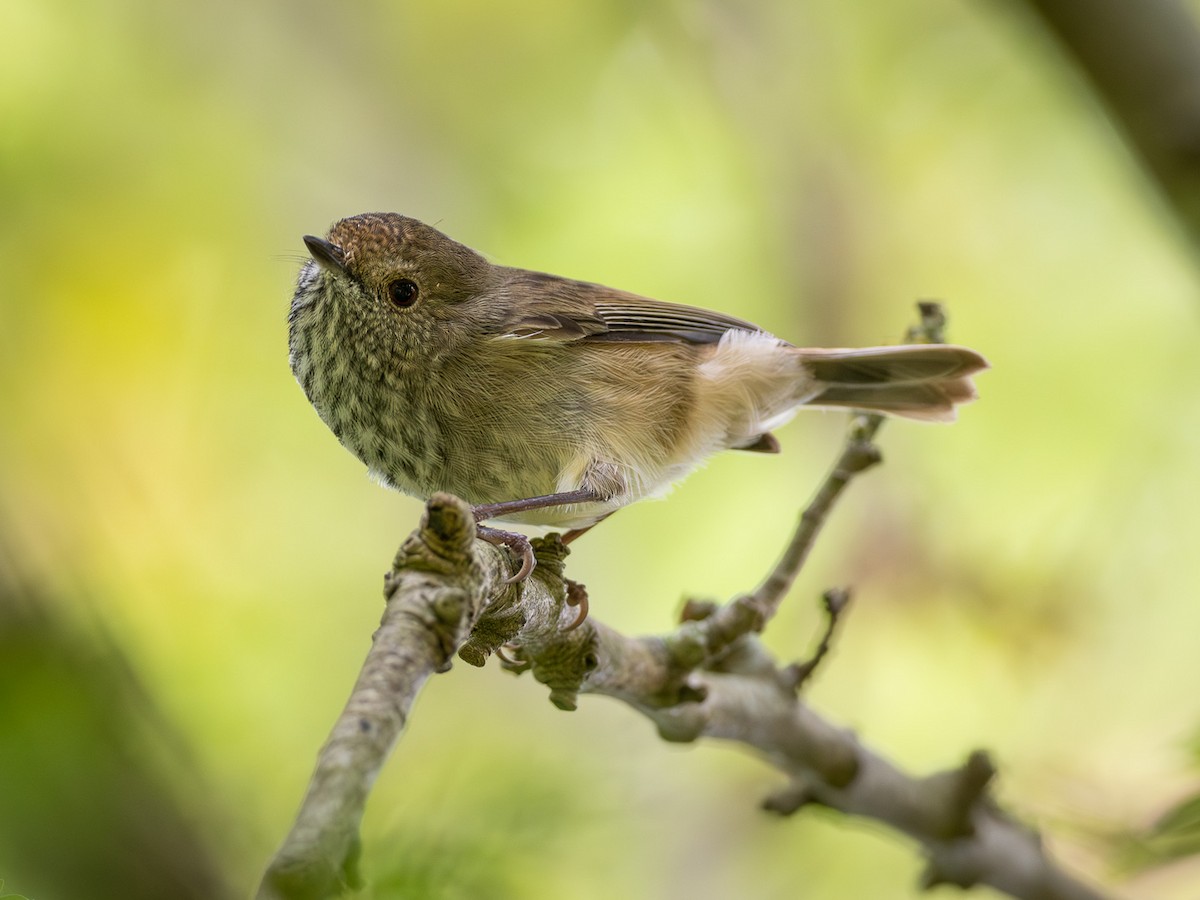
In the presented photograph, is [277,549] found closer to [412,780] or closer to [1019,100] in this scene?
[412,780]

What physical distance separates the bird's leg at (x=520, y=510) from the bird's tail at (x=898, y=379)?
1.21 m

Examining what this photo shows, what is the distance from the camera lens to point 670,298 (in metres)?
5.55

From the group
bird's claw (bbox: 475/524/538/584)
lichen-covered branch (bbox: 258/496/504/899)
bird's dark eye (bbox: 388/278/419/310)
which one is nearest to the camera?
lichen-covered branch (bbox: 258/496/504/899)

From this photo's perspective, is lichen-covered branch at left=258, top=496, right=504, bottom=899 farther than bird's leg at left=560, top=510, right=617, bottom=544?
No

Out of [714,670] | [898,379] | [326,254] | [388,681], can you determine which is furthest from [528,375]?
[388,681]

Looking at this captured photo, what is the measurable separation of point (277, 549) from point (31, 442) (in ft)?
4.43

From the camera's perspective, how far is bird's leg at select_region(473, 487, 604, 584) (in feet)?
7.80

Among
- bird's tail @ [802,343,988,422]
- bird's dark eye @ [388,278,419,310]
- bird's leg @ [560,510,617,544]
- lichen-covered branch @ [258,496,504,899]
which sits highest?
bird's tail @ [802,343,988,422]

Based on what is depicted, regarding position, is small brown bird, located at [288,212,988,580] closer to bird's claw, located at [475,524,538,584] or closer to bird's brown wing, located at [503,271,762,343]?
bird's brown wing, located at [503,271,762,343]

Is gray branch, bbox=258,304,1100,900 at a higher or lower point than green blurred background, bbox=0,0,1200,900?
lower

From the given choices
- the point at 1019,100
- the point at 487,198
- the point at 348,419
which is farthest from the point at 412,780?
the point at 1019,100

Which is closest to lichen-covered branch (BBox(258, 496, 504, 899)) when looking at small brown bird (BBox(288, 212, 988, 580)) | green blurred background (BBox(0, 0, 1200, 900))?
small brown bird (BBox(288, 212, 988, 580))

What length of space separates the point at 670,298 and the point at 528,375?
2.18 metres

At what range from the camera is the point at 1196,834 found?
222 centimetres
